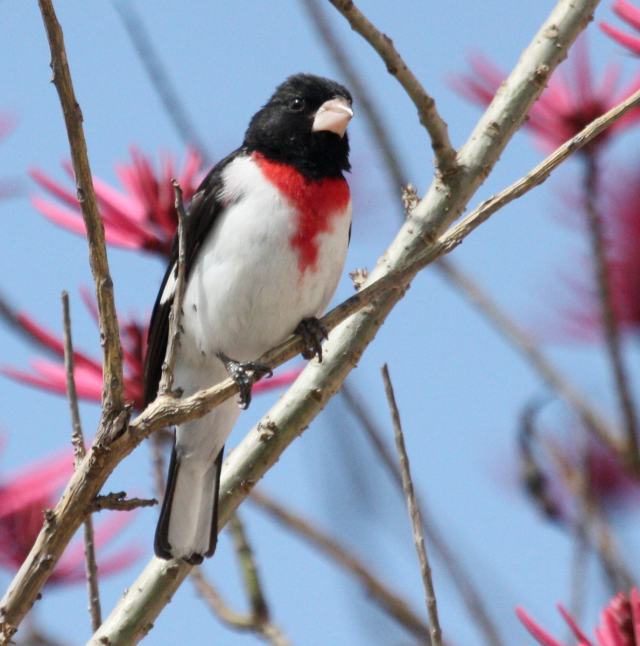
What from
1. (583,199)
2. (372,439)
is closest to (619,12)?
(583,199)

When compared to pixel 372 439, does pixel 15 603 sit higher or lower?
lower

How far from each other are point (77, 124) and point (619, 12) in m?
0.85

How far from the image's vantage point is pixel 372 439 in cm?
211

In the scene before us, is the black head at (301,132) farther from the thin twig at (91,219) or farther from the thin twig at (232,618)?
the thin twig at (91,219)

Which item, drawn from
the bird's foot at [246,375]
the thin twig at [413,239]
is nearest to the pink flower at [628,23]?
the thin twig at [413,239]

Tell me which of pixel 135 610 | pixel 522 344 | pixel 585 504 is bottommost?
pixel 135 610

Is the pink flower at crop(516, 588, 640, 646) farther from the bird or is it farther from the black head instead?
the black head

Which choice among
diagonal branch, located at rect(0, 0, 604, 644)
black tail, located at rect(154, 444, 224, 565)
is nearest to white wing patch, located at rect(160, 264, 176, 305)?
black tail, located at rect(154, 444, 224, 565)

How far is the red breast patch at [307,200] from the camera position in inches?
98.9

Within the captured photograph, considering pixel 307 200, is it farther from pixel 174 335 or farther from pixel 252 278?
pixel 174 335

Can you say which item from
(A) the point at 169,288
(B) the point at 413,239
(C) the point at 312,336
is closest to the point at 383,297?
(B) the point at 413,239

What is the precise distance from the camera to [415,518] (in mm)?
1661

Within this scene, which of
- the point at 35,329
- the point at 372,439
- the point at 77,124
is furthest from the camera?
the point at 35,329

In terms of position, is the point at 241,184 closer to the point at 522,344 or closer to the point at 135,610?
the point at 522,344
